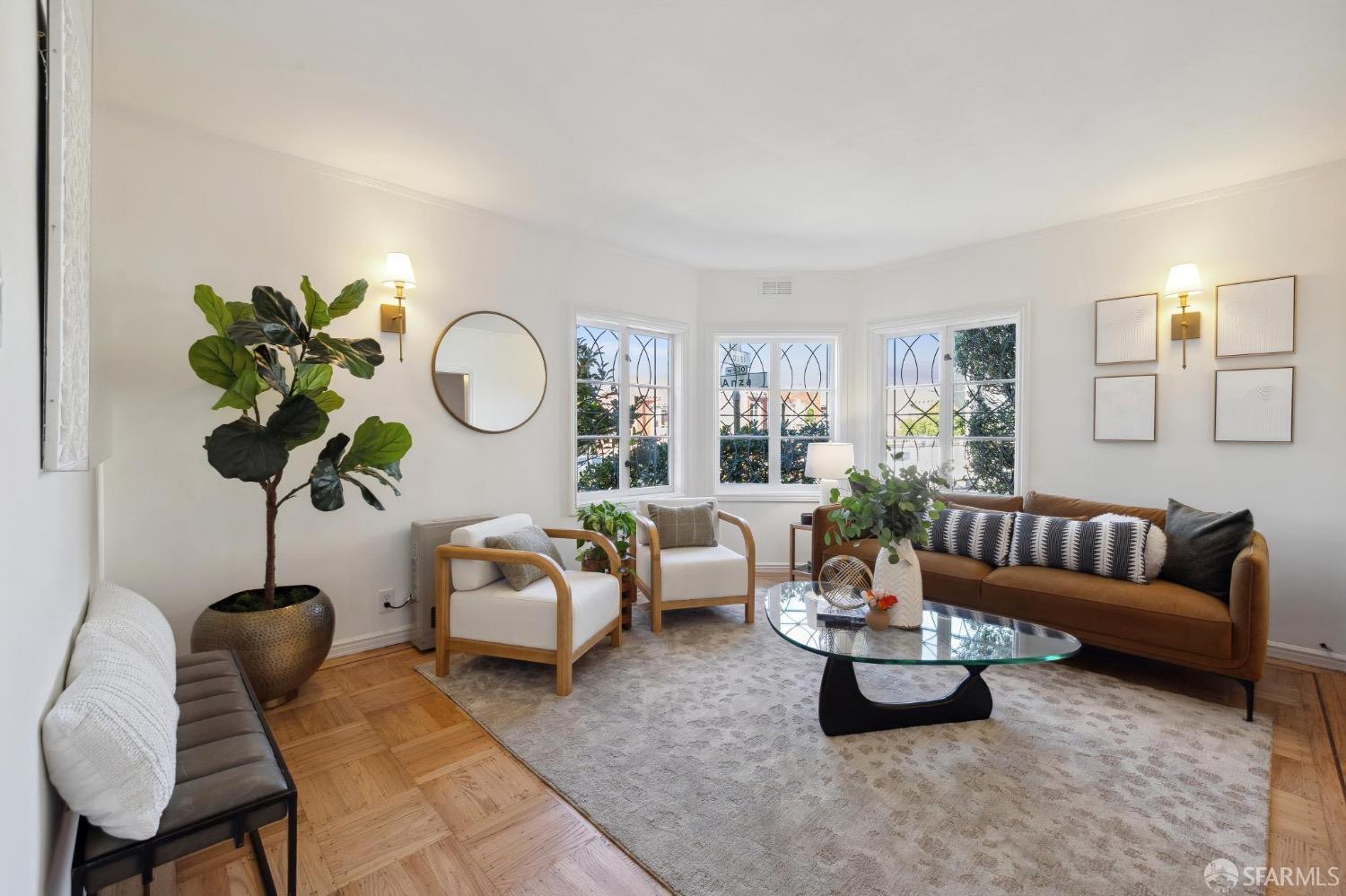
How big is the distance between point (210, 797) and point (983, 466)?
15.3 feet

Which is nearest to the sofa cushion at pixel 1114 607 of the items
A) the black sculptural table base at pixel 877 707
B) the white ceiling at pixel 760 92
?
the black sculptural table base at pixel 877 707

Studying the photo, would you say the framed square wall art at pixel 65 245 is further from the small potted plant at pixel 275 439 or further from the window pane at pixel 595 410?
the window pane at pixel 595 410

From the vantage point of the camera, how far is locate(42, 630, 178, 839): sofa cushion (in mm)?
1071

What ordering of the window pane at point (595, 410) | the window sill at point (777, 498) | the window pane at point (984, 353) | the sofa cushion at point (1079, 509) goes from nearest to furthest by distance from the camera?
the sofa cushion at point (1079, 509), the window pane at point (984, 353), the window pane at point (595, 410), the window sill at point (777, 498)

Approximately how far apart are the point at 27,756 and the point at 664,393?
4348 millimetres

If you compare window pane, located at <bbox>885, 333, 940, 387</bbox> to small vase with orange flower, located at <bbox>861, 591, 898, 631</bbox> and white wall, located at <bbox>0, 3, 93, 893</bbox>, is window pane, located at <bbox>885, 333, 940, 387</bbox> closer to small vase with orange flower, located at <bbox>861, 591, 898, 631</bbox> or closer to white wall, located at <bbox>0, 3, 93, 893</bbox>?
small vase with orange flower, located at <bbox>861, 591, 898, 631</bbox>

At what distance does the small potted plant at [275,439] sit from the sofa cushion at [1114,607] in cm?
317

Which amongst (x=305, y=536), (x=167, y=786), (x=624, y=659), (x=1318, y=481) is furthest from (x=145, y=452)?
(x=1318, y=481)

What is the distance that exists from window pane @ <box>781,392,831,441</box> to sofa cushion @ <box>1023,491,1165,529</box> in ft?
5.99

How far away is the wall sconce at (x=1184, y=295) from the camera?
3.38 meters

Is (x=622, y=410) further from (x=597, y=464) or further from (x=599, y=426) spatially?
(x=597, y=464)

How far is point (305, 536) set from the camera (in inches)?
121

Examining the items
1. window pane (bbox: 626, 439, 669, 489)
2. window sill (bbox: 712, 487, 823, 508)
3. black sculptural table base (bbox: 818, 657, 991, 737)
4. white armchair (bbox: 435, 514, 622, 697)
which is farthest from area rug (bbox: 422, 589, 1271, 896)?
window sill (bbox: 712, 487, 823, 508)

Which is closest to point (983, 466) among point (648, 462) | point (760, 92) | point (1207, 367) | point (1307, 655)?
point (1207, 367)
